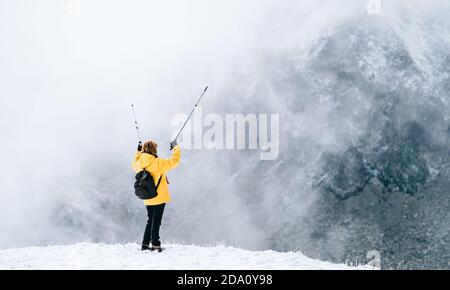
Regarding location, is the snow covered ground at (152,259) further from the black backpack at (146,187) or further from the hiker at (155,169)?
the black backpack at (146,187)

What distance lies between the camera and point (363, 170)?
7125cm

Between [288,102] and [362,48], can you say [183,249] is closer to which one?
[288,102]

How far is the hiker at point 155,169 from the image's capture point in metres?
12.7

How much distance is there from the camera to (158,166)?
12742 mm

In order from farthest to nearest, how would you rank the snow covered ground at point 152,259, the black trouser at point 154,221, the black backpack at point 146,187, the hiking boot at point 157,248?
the hiking boot at point 157,248 < the black trouser at point 154,221 < the black backpack at point 146,187 < the snow covered ground at point 152,259

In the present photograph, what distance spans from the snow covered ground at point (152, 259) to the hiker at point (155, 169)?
1.97 ft

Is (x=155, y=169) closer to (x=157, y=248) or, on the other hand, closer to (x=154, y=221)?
(x=154, y=221)

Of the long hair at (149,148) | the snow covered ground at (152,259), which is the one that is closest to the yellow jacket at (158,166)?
the long hair at (149,148)

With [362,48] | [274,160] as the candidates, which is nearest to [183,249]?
[274,160]

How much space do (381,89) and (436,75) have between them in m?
9.08

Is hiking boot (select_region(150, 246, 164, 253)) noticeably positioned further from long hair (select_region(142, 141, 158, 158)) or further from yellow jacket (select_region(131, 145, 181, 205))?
long hair (select_region(142, 141, 158, 158))

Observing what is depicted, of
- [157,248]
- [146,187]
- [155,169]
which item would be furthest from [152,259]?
[155,169]

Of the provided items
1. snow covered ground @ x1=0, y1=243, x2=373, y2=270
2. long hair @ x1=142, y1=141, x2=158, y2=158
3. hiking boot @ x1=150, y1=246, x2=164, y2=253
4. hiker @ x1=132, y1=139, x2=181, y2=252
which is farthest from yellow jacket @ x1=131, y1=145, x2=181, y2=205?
snow covered ground @ x1=0, y1=243, x2=373, y2=270
